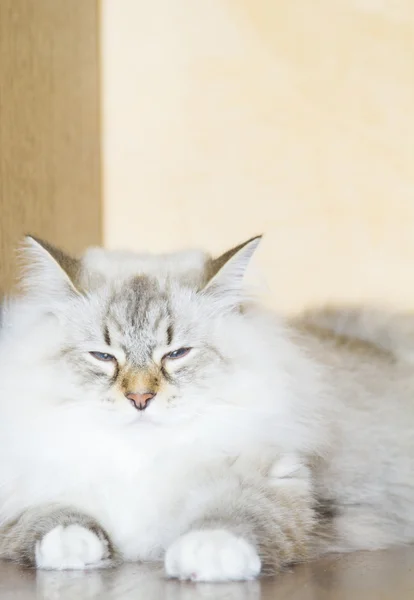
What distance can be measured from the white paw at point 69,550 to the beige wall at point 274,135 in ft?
3.93

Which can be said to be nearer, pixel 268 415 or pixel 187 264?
pixel 268 415

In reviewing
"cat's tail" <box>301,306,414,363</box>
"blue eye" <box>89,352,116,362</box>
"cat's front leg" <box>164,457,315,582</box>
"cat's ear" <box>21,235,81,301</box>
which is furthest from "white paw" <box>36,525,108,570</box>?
"cat's tail" <box>301,306,414,363</box>

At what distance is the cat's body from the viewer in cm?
143

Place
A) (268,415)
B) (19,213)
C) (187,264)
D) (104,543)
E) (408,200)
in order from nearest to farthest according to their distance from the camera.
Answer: (104,543)
(268,415)
(187,264)
(19,213)
(408,200)

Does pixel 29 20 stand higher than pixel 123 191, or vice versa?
pixel 29 20

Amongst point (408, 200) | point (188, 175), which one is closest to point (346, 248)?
point (408, 200)

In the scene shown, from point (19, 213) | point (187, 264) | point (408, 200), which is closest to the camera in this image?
point (187, 264)

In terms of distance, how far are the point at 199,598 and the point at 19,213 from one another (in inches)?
47.8

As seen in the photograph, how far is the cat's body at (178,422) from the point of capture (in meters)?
1.43

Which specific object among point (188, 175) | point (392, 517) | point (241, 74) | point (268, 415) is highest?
point (241, 74)

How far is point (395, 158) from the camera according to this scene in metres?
2.42

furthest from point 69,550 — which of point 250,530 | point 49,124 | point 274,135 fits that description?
point 274,135

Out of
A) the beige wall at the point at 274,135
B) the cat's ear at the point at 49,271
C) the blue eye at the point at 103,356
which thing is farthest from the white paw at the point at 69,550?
the beige wall at the point at 274,135

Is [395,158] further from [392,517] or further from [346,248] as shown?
[392,517]
